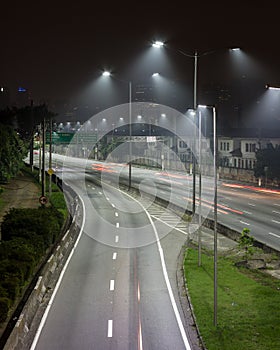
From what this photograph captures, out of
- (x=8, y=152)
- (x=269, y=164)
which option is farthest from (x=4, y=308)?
(x=269, y=164)

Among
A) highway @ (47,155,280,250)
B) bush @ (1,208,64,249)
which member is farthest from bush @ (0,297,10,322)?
highway @ (47,155,280,250)

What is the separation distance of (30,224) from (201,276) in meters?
9.47

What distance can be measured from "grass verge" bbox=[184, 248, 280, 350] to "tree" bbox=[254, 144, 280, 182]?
136ft

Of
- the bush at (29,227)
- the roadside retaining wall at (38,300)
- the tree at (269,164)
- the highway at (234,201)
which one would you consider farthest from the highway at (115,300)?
the tree at (269,164)

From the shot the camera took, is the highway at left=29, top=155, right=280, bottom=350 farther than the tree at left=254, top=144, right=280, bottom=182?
No

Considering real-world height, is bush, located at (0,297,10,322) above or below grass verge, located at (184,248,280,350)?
above

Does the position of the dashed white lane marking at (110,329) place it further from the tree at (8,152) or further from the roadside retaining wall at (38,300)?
the tree at (8,152)

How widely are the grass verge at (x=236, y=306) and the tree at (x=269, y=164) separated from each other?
41.5 m

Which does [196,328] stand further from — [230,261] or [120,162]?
[120,162]

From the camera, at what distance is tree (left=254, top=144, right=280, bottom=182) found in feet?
218

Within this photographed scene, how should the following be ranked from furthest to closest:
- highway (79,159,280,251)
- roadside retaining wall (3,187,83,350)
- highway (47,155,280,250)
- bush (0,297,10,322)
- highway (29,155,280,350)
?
highway (47,155,280,250) → highway (79,159,280,251) → highway (29,155,280,350) → bush (0,297,10,322) → roadside retaining wall (3,187,83,350)

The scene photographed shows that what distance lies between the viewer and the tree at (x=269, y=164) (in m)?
66.3

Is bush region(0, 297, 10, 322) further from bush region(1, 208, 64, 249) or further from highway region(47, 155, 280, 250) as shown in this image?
highway region(47, 155, 280, 250)

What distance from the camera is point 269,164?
66.4 m
